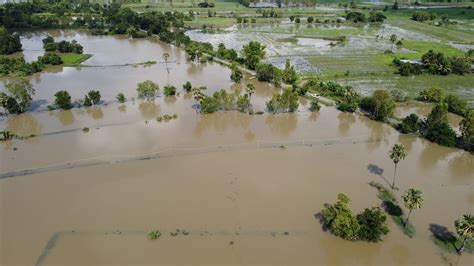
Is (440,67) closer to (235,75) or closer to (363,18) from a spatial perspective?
(235,75)

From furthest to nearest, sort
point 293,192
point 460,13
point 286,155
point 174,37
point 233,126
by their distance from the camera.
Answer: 1. point 460,13
2. point 174,37
3. point 233,126
4. point 286,155
5. point 293,192

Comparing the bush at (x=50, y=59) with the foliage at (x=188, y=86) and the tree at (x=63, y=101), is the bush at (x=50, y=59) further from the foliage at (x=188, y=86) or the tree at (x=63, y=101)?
the foliage at (x=188, y=86)

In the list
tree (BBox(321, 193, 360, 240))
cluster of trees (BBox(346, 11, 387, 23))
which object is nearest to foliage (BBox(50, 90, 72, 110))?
tree (BBox(321, 193, 360, 240))

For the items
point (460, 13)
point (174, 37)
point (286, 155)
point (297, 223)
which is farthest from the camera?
point (460, 13)

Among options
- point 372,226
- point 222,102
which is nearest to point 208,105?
point 222,102

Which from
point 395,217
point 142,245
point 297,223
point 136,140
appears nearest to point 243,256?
point 297,223

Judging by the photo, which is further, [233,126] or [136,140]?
[233,126]

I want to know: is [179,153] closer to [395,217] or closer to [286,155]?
[286,155]
